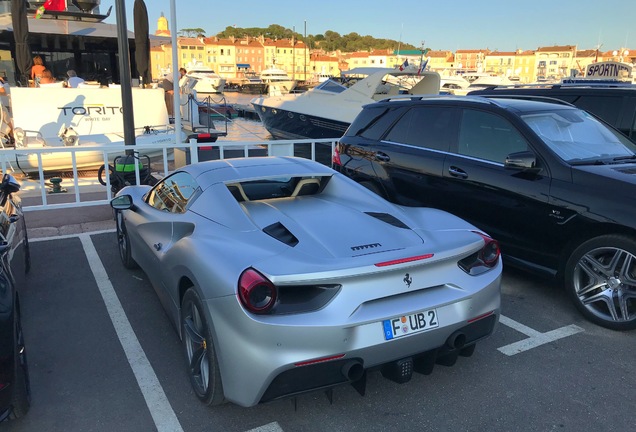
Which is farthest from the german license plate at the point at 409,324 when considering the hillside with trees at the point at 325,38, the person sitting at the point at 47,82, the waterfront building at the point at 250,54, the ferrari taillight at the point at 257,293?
the hillside with trees at the point at 325,38

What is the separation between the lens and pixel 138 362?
11.3 ft

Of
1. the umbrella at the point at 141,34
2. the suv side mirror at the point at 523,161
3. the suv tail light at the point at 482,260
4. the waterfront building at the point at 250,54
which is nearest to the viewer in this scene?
the suv tail light at the point at 482,260

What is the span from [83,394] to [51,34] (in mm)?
14472

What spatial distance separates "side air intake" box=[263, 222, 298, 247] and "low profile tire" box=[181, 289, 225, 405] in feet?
1.84

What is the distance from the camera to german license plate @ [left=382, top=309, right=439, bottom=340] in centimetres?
257

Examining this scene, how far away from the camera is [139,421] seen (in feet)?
9.27

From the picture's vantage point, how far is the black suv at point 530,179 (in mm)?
3914

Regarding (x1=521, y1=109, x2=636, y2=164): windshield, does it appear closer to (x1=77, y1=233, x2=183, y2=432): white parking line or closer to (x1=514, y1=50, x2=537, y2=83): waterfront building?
(x1=77, y1=233, x2=183, y2=432): white parking line

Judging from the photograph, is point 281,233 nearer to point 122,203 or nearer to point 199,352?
point 199,352

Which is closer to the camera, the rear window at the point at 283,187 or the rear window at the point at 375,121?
the rear window at the point at 283,187

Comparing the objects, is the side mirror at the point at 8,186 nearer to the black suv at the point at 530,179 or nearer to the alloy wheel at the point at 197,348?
the alloy wheel at the point at 197,348

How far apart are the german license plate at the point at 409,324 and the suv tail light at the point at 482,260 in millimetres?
448

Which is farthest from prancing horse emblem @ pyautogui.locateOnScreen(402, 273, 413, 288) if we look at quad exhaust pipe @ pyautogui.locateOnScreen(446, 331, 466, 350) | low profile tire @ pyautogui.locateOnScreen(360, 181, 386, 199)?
low profile tire @ pyautogui.locateOnScreen(360, 181, 386, 199)

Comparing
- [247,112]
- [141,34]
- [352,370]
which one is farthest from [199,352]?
[247,112]
